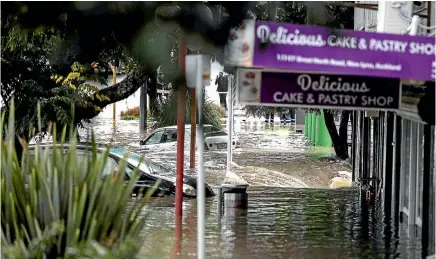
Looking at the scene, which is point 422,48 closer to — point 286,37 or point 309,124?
point 286,37

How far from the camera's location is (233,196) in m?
16.5

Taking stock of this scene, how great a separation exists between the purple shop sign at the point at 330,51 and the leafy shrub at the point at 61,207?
1.60 m

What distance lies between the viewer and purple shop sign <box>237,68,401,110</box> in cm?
893

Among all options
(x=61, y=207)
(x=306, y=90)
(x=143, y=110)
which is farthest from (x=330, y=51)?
(x=143, y=110)

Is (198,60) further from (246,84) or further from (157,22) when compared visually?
(157,22)

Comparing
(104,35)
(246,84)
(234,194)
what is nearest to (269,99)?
(246,84)

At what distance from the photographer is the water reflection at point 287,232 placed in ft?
40.1

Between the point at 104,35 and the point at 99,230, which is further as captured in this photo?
the point at 104,35

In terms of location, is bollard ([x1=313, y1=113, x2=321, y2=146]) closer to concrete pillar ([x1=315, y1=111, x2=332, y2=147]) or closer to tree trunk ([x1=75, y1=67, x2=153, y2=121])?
concrete pillar ([x1=315, y1=111, x2=332, y2=147])

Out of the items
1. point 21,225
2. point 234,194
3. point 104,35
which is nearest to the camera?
point 21,225

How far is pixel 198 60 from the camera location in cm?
845

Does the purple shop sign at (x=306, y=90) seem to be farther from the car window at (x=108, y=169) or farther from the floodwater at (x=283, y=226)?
the floodwater at (x=283, y=226)

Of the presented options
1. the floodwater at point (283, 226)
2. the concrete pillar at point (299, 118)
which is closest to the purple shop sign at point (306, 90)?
the floodwater at point (283, 226)

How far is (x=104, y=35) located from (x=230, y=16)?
406 cm
